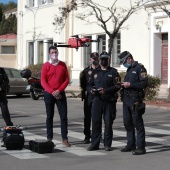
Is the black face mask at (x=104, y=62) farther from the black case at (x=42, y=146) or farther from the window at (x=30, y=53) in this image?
the window at (x=30, y=53)

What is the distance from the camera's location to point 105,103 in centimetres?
1037

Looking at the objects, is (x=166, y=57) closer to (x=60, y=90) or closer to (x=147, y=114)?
(x=147, y=114)

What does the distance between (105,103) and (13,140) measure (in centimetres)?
194

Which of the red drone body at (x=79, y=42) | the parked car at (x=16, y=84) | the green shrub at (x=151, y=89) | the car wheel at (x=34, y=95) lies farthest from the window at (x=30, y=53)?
the green shrub at (x=151, y=89)

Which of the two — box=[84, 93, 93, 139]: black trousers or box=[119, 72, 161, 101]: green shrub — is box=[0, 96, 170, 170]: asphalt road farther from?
box=[119, 72, 161, 101]: green shrub

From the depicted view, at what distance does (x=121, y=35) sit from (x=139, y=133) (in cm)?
2072

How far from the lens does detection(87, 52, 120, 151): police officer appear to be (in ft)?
33.8

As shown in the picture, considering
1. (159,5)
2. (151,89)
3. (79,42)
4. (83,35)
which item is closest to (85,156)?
(151,89)

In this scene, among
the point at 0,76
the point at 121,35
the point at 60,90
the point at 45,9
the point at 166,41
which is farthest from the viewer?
the point at 45,9

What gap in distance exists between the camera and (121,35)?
3028cm

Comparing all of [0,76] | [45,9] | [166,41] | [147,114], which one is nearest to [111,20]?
[166,41]

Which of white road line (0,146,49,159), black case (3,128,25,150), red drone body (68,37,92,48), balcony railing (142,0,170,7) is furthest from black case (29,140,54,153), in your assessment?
balcony railing (142,0,170,7)

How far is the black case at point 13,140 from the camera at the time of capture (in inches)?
411

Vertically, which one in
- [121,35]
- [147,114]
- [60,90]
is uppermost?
[121,35]
